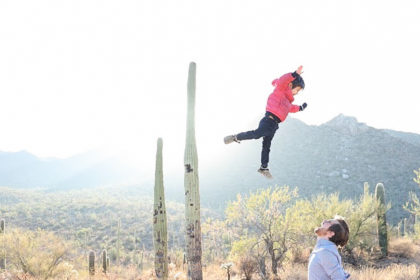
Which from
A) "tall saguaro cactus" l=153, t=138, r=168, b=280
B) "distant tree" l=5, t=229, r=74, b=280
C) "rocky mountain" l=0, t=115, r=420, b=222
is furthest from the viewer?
"rocky mountain" l=0, t=115, r=420, b=222

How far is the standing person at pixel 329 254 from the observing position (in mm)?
3164

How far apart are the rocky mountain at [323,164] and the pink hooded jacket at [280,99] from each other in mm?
36077

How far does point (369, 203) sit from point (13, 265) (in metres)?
17.2

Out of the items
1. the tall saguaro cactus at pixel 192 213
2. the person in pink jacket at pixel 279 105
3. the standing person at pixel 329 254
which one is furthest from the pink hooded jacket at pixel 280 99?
the tall saguaro cactus at pixel 192 213

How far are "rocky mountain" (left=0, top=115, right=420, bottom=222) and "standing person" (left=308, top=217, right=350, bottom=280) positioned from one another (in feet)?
120

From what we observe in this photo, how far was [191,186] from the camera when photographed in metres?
6.04

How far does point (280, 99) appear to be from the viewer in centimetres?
441

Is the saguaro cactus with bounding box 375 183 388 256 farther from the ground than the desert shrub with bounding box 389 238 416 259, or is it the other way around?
the saguaro cactus with bounding box 375 183 388 256

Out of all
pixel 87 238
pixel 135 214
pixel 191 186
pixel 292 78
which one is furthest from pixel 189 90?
pixel 135 214

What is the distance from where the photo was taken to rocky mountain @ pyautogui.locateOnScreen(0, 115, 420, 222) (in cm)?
4519

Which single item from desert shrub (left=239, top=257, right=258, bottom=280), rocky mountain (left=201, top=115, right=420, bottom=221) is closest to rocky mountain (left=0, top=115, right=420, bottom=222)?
rocky mountain (left=201, top=115, right=420, bottom=221)

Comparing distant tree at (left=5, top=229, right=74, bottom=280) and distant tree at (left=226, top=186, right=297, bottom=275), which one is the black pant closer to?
distant tree at (left=226, top=186, right=297, bottom=275)

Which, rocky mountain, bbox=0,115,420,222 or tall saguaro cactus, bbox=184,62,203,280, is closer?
tall saguaro cactus, bbox=184,62,203,280

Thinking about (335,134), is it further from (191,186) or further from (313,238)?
(191,186)
